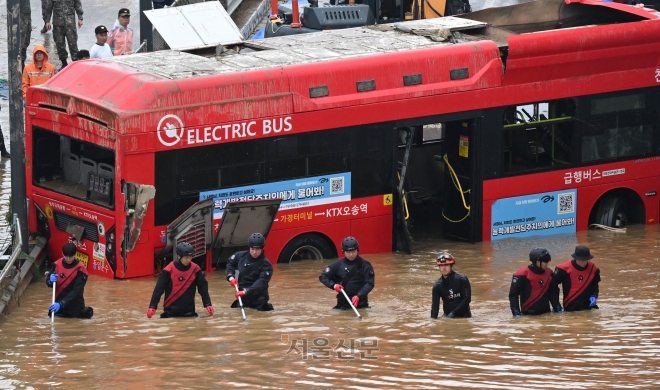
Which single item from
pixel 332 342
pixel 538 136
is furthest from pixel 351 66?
pixel 332 342

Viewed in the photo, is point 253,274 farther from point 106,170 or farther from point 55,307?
point 106,170

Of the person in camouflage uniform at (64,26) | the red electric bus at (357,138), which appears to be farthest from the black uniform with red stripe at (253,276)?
the person in camouflage uniform at (64,26)

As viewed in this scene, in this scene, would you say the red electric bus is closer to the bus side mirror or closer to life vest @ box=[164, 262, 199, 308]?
the bus side mirror

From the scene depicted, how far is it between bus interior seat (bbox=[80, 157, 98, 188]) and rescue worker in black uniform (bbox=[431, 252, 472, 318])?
488 cm

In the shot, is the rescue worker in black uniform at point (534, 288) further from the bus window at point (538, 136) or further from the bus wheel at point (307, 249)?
the bus window at point (538, 136)

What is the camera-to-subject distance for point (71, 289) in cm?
1476

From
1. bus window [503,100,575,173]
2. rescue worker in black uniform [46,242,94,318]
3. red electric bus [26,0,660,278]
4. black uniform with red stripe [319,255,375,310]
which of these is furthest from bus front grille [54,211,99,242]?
bus window [503,100,575,173]

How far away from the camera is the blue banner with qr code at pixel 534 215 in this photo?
62.6ft

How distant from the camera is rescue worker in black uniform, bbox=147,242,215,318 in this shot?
14398 millimetres

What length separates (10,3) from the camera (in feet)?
52.6

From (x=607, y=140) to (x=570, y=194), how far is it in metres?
1.00

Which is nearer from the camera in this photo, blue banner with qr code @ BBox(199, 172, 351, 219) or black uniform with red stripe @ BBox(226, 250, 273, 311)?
black uniform with red stripe @ BBox(226, 250, 273, 311)

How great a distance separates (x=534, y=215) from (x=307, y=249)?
349 cm

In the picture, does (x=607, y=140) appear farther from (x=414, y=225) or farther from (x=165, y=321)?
(x=165, y=321)
